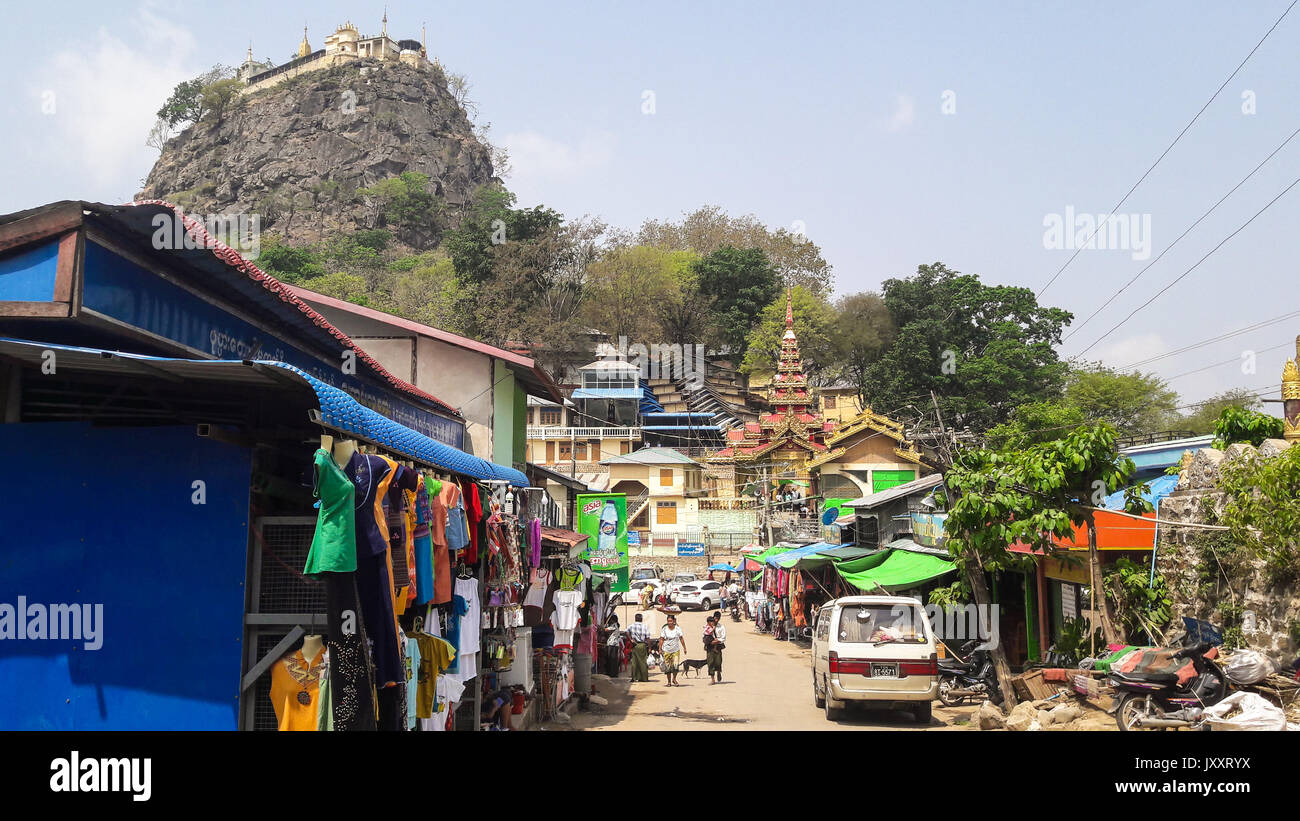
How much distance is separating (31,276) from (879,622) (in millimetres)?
11879

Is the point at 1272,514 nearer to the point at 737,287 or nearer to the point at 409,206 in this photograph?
the point at 737,287

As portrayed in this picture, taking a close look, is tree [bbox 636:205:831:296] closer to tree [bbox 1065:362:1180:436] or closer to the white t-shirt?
tree [bbox 1065:362:1180:436]

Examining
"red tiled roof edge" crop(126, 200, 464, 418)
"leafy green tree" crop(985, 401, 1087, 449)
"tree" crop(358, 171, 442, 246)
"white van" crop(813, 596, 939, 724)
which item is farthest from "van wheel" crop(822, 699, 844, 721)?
"tree" crop(358, 171, 442, 246)

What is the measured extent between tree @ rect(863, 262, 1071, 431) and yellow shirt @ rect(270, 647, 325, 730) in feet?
180

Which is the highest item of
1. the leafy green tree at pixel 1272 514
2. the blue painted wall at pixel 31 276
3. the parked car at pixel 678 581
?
the blue painted wall at pixel 31 276

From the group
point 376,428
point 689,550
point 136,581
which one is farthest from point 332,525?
point 689,550

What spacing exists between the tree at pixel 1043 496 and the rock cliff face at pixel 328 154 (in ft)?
323

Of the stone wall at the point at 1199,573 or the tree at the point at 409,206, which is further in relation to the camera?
the tree at the point at 409,206

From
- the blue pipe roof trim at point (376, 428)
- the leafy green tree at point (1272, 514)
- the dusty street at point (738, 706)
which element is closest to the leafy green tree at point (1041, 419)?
the dusty street at point (738, 706)

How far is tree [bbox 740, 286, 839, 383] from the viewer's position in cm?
7356

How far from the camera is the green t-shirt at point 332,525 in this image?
5.72m

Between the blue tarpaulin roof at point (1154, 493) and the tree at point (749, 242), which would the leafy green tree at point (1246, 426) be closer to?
the blue tarpaulin roof at point (1154, 493)
